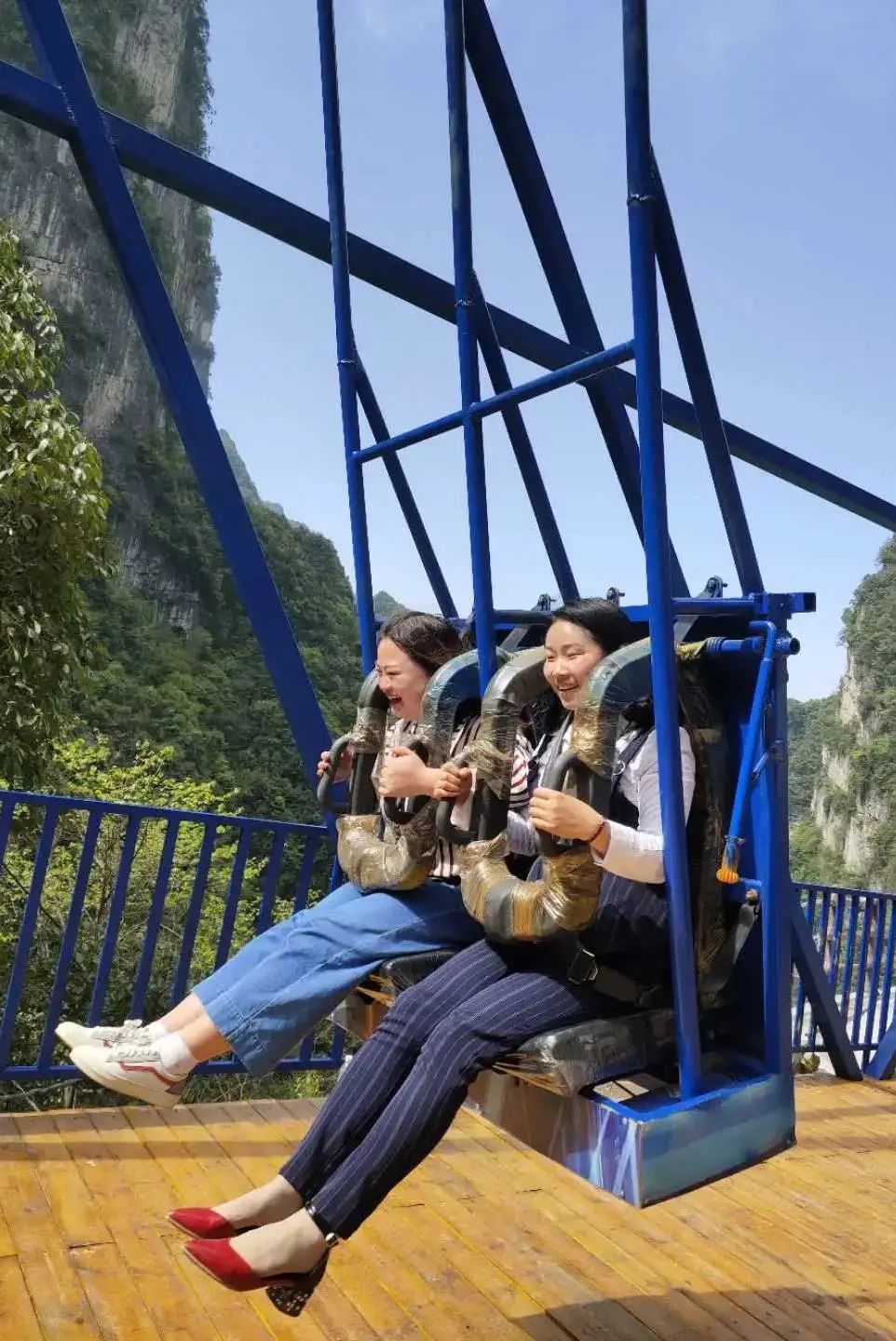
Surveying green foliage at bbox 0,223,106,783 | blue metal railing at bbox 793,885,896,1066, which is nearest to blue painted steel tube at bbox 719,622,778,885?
blue metal railing at bbox 793,885,896,1066

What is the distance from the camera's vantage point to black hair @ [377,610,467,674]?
204cm

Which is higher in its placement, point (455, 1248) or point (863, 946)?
point (863, 946)

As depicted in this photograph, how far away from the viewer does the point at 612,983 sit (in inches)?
63.2

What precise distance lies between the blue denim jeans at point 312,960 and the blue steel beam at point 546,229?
2.93ft

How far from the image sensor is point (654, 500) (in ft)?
4.83

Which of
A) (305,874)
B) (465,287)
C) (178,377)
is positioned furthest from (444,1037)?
(178,377)

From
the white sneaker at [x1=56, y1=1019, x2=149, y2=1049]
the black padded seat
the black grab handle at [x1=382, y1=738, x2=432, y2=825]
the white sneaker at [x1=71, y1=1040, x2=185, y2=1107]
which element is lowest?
the white sneaker at [x1=71, y1=1040, x2=185, y2=1107]

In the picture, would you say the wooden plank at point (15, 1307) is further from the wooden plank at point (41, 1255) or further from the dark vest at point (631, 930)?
the dark vest at point (631, 930)

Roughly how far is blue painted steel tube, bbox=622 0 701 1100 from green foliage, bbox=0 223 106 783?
230 inches

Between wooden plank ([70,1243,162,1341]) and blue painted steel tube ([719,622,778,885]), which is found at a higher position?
blue painted steel tube ([719,622,778,885])

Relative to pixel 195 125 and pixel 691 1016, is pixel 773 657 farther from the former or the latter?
pixel 195 125

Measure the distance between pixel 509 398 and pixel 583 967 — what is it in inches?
35.4

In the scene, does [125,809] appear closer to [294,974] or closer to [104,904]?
[294,974]

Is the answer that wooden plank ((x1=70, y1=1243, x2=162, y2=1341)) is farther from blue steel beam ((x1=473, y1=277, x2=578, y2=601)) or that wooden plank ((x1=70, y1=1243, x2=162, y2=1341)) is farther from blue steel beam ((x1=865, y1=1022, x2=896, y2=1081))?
blue steel beam ((x1=865, y1=1022, x2=896, y2=1081))
